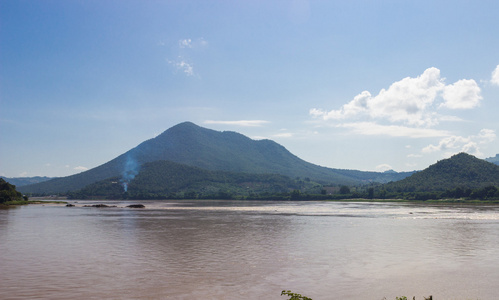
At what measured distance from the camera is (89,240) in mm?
48344

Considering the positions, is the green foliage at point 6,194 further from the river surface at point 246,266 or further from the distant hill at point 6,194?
the river surface at point 246,266


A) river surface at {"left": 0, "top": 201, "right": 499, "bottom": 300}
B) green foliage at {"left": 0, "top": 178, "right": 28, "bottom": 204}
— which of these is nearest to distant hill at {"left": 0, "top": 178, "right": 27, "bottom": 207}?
green foliage at {"left": 0, "top": 178, "right": 28, "bottom": 204}

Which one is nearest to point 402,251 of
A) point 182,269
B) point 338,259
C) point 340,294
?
point 338,259

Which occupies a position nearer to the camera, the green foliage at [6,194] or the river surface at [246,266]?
the river surface at [246,266]

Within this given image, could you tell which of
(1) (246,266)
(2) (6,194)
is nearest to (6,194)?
(2) (6,194)

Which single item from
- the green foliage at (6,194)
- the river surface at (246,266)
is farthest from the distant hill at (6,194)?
the river surface at (246,266)

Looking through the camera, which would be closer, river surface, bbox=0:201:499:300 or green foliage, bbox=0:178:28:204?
river surface, bbox=0:201:499:300

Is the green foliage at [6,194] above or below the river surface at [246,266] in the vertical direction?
above

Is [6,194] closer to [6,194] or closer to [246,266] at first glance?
[6,194]

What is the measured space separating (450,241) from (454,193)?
147 metres

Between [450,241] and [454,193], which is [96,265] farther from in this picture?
[454,193]

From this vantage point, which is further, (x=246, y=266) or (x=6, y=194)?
(x=6, y=194)

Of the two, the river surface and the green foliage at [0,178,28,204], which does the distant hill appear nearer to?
the green foliage at [0,178,28,204]

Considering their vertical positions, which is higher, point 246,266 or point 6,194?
point 6,194
